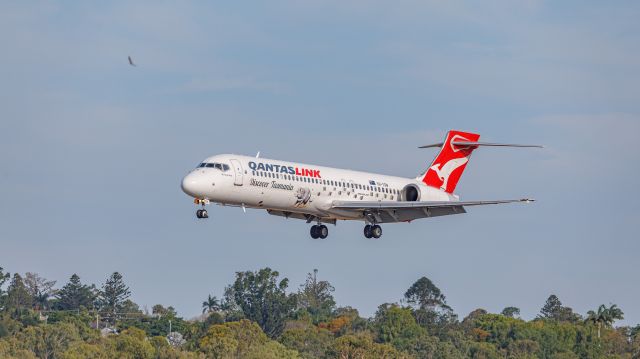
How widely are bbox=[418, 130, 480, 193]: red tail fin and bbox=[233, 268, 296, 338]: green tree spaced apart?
8605 centimetres

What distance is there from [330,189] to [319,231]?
4157 mm

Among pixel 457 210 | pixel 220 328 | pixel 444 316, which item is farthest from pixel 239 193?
pixel 444 316

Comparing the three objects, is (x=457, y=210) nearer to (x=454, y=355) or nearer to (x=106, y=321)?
(x=454, y=355)

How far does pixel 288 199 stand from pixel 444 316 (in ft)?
372

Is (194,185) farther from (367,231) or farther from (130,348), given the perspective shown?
(130,348)

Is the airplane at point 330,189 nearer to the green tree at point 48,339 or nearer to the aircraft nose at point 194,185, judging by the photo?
the aircraft nose at point 194,185

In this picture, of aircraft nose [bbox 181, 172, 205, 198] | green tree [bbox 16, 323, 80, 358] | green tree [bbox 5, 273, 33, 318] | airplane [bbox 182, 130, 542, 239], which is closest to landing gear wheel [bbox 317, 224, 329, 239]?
airplane [bbox 182, 130, 542, 239]

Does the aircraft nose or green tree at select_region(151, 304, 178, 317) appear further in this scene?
A: green tree at select_region(151, 304, 178, 317)

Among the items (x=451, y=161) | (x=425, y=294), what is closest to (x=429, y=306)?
(x=425, y=294)

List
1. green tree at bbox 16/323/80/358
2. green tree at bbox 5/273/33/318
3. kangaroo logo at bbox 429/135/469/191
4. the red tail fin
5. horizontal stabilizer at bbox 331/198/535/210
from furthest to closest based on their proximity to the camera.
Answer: green tree at bbox 5/273/33/318, green tree at bbox 16/323/80/358, kangaroo logo at bbox 429/135/469/191, the red tail fin, horizontal stabilizer at bbox 331/198/535/210

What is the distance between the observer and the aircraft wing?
240 ft

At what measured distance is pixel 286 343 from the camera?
5536 inches

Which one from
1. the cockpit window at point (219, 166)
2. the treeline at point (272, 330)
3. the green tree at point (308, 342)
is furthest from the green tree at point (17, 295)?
the cockpit window at point (219, 166)

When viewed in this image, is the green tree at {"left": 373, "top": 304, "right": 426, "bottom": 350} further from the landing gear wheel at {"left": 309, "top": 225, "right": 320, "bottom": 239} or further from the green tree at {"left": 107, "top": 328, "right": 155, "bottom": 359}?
the landing gear wheel at {"left": 309, "top": 225, "right": 320, "bottom": 239}
